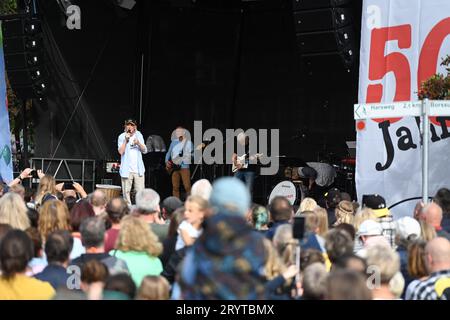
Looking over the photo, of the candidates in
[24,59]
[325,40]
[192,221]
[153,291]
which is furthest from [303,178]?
[153,291]

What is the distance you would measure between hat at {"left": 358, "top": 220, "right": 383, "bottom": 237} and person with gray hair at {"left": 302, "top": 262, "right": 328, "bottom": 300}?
154cm

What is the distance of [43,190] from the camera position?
8391 mm

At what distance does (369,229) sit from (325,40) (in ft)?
21.4

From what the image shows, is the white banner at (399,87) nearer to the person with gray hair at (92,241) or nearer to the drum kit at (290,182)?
the drum kit at (290,182)

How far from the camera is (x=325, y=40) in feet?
39.1

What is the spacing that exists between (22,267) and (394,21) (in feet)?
23.1

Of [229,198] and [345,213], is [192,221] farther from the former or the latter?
[345,213]

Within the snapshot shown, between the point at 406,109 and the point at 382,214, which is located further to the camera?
the point at 406,109

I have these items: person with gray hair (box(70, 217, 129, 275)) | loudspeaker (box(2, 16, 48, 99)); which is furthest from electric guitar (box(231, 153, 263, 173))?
person with gray hair (box(70, 217, 129, 275))

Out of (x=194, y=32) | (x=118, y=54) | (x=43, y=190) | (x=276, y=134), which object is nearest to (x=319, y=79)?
(x=276, y=134)

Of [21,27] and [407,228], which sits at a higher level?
[21,27]

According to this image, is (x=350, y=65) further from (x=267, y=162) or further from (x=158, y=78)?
(x=158, y=78)

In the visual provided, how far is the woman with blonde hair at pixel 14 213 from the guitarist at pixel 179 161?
8.73 metres

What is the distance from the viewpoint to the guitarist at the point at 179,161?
14773mm
